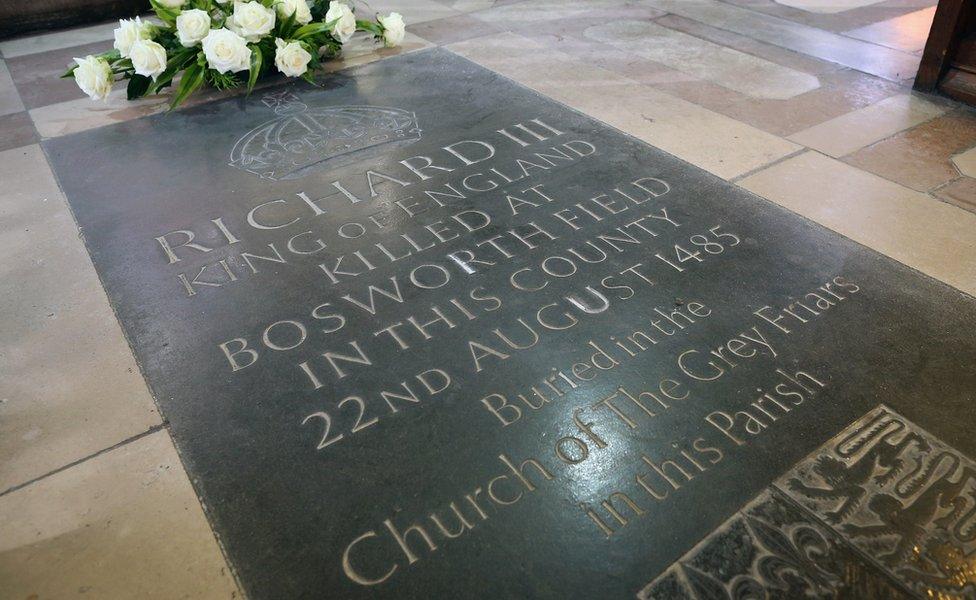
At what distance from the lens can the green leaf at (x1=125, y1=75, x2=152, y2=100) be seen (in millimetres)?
4625

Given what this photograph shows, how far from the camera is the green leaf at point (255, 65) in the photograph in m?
4.57

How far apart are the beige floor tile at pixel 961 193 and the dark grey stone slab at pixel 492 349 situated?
0.76 metres

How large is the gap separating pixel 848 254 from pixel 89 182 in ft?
12.5

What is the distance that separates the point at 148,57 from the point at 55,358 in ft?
8.20

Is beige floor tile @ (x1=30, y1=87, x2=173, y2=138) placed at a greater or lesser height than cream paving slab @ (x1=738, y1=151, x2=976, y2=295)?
greater

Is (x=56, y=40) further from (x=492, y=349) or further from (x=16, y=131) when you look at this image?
(x=492, y=349)

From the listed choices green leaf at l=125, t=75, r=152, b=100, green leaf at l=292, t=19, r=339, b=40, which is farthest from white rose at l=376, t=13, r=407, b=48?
green leaf at l=125, t=75, r=152, b=100

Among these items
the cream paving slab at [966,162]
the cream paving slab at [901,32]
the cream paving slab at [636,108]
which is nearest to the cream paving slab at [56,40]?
the cream paving slab at [636,108]

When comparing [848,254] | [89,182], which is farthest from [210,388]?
[848,254]

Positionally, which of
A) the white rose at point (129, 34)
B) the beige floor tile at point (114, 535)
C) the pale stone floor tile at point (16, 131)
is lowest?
the beige floor tile at point (114, 535)

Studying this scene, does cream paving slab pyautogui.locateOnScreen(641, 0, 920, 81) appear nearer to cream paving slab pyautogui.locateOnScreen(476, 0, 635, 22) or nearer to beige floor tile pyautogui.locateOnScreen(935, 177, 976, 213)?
cream paving slab pyautogui.locateOnScreen(476, 0, 635, 22)

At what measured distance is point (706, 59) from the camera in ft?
16.6

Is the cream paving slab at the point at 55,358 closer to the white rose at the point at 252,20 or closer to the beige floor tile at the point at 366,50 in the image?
the white rose at the point at 252,20

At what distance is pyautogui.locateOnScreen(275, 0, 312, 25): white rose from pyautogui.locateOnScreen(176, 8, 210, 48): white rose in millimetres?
484
